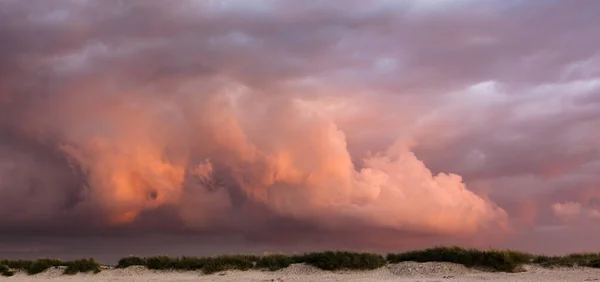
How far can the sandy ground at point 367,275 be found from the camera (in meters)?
25.8

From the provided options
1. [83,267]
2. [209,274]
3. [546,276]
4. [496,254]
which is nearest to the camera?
[546,276]

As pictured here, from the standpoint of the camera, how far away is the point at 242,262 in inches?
1259

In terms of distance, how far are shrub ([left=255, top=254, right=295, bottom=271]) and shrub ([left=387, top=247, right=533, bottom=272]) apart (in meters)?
A: 5.55

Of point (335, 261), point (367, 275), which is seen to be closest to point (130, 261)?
point (335, 261)

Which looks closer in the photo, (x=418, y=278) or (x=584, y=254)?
(x=418, y=278)

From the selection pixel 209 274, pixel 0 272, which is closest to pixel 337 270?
pixel 209 274

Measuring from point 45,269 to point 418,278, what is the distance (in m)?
22.0

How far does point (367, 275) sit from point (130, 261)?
14214 mm

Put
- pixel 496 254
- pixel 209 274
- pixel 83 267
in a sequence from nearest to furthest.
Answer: pixel 496 254 < pixel 209 274 < pixel 83 267

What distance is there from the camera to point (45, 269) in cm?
3516

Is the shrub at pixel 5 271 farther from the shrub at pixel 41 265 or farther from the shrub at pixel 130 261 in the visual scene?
the shrub at pixel 130 261

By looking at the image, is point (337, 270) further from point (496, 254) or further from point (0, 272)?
point (0, 272)

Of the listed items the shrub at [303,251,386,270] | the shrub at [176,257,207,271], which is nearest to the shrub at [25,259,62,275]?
the shrub at [176,257,207,271]

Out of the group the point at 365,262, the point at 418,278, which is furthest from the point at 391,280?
the point at 365,262
